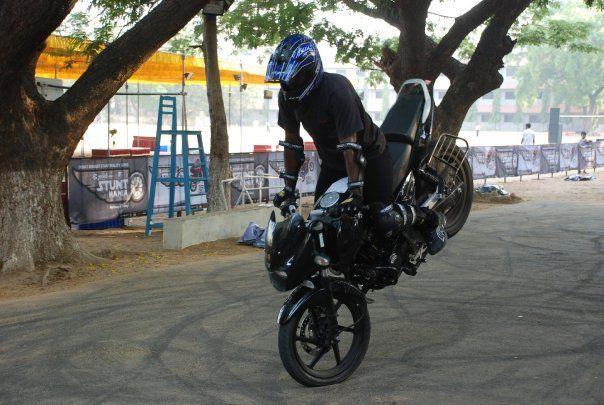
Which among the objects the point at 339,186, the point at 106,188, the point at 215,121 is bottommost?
the point at 106,188

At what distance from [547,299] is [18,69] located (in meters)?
5.89

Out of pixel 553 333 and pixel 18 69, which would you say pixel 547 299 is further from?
pixel 18 69

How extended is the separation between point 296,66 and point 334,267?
1280mm

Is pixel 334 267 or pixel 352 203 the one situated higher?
pixel 352 203

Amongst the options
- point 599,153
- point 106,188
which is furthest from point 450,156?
point 599,153

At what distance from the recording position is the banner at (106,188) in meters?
14.7

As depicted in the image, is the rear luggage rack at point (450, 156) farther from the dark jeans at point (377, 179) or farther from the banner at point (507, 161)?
the banner at point (507, 161)

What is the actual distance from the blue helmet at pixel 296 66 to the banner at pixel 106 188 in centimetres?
1024

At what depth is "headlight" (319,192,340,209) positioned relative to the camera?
4953 millimetres

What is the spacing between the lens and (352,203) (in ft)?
16.3

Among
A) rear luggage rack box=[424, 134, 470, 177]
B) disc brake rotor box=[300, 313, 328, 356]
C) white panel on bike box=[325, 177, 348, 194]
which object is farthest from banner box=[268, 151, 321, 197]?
disc brake rotor box=[300, 313, 328, 356]

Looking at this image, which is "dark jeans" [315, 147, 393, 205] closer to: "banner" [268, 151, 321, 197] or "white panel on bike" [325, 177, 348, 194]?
"white panel on bike" [325, 177, 348, 194]

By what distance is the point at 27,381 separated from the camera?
17.0ft

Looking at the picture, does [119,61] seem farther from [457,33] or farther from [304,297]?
[457,33]
